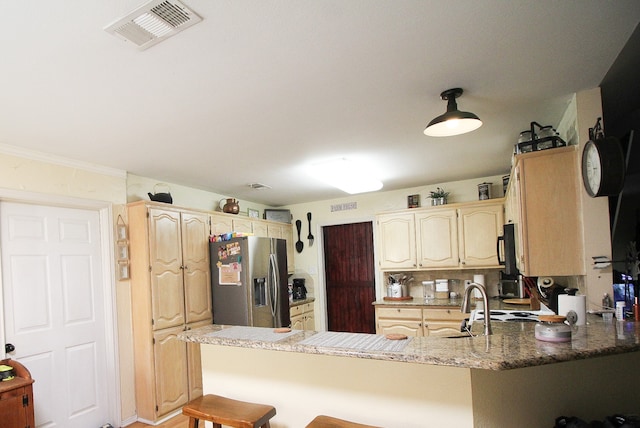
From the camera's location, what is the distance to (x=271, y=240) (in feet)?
14.5

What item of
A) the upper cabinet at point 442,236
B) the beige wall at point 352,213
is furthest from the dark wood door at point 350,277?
the upper cabinet at point 442,236

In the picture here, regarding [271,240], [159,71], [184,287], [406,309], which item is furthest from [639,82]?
[184,287]

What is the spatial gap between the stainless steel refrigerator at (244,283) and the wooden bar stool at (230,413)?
2.03m

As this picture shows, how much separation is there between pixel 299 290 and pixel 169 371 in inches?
96.5

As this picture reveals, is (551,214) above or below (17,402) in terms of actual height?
above

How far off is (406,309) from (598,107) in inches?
120

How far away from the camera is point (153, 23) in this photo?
1.37 m

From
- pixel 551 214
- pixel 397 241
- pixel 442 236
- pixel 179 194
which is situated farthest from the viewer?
pixel 397 241

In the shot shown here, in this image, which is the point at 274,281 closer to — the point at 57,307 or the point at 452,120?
the point at 57,307

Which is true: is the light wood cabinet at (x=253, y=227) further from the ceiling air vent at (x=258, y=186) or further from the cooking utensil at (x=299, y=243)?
the ceiling air vent at (x=258, y=186)

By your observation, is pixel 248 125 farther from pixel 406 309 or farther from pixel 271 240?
pixel 406 309

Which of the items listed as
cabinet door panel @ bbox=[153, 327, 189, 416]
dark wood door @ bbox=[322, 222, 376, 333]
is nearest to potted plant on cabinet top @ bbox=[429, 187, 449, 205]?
dark wood door @ bbox=[322, 222, 376, 333]

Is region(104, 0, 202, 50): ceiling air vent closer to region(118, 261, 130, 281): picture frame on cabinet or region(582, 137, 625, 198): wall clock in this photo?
region(582, 137, 625, 198): wall clock

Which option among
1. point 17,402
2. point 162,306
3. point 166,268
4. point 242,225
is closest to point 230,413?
point 17,402
